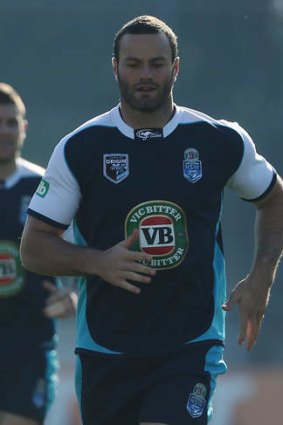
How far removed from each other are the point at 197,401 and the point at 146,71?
128cm

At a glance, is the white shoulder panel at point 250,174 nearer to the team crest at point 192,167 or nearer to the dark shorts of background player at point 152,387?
the team crest at point 192,167

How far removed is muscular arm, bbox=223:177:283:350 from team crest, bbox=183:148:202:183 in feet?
1.29

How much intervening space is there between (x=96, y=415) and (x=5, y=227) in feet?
7.06

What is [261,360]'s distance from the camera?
9.48 metres

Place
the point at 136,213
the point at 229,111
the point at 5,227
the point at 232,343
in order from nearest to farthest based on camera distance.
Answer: the point at 136,213 → the point at 5,227 → the point at 232,343 → the point at 229,111

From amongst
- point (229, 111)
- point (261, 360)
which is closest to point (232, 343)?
point (261, 360)

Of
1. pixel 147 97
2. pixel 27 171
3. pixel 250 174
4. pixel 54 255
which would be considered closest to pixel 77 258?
pixel 54 255

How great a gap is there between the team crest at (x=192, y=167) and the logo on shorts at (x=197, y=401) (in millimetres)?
797

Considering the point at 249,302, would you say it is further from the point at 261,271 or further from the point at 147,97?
the point at 147,97

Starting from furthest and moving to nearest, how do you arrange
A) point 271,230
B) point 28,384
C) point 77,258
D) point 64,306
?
point 28,384
point 64,306
point 271,230
point 77,258

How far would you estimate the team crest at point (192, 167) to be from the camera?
17.5 feet

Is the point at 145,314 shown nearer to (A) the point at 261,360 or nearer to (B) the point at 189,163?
(B) the point at 189,163

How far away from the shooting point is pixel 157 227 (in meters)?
5.27

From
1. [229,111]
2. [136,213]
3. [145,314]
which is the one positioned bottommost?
[229,111]
